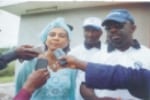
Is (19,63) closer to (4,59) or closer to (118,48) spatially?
(4,59)

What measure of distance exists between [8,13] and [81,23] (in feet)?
1.96

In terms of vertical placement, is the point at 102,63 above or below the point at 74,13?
below

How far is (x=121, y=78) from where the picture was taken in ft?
10.6

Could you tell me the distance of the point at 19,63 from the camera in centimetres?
346

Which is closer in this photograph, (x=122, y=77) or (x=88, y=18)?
(x=122, y=77)

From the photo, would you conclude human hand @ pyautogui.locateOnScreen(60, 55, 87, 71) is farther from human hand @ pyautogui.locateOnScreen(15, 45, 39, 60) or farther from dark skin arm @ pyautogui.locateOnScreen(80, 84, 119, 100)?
human hand @ pyautogui.locateOnScreen(15, 45, 39, 60)

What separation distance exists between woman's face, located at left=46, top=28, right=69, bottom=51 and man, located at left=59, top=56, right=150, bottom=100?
10.6 inches

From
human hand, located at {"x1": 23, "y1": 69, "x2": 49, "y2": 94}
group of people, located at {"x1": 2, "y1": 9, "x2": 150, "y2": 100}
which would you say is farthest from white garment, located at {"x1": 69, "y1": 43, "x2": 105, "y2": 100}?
human hand, located at {"x1": 23, "y1": 69, "x2": 49, "y2": 94}

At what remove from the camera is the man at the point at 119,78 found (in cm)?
322

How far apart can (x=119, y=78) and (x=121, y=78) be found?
0.05 feet

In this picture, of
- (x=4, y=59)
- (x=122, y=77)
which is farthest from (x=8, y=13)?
(x=122, y=77)

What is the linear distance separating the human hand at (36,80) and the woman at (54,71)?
0.03m

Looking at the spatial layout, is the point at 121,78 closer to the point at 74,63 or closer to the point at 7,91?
the point at 74,63

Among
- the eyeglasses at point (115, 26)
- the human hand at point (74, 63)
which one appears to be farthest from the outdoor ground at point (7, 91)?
the eyeglasses at point (115, 26)
